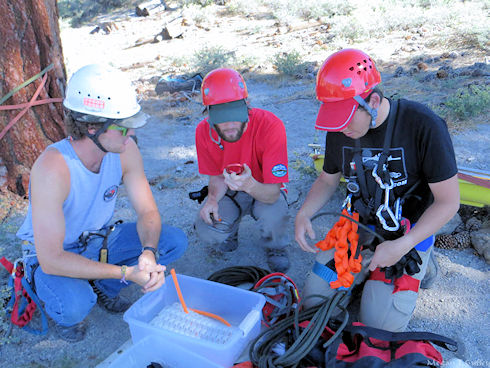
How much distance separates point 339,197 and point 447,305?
146cm

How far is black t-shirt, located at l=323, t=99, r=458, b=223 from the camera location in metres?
2.05

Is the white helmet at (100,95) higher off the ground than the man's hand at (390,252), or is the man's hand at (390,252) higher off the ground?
the white helmet at (100,95)

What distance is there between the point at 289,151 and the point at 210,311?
284 centimetres

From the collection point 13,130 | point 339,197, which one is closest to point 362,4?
point 339,197

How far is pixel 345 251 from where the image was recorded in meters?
2.30

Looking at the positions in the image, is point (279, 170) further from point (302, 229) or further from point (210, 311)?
point (210, 311)

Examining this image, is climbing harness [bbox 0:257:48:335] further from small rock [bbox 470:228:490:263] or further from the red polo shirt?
small rock [bbox 470:228:490:263]

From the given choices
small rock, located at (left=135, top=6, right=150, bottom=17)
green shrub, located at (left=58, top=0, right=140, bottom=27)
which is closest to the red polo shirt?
small rock, located at (left=135, top=6, right=150, bottom=17)

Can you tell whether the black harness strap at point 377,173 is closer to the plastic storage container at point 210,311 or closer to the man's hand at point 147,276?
the plastic storage container at point 210,311

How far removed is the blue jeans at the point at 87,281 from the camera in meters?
2.42

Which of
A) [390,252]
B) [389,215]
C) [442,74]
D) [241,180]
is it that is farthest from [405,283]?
[442,74]

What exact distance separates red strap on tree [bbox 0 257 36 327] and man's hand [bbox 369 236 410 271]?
213cm

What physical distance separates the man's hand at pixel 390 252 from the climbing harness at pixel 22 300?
207 centimetres

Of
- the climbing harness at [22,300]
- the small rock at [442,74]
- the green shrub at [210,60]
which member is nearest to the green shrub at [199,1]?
the green shrub at [210,60]
